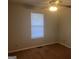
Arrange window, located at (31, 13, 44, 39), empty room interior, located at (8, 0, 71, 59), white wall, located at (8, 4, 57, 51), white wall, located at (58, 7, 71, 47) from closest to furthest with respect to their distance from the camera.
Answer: empty room interior, located at (8, 0, 71, 59) → white wall, located at (8, 4, 57, 51) → window, located at (31, 13, 44, 39) → white wall, located at (58, 7, 71, 47)

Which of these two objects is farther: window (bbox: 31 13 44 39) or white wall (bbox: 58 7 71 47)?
white wall (bbox: 58 7 71 47)

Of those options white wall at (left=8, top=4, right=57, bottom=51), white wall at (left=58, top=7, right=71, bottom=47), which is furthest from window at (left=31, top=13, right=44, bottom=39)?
white wall at (left=58, top=7, right=71, bottom=47)

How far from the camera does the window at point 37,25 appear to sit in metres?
5.67

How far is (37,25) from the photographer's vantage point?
593 cm

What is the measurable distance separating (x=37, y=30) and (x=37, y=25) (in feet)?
0.93

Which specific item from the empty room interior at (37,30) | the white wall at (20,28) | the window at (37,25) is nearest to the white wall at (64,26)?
the empty room interior at (37,30)

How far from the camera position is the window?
5.67 m

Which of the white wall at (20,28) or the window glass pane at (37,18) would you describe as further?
the window glass pane at (37,18)

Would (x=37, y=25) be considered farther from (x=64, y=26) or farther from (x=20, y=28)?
(x=64, y=26)

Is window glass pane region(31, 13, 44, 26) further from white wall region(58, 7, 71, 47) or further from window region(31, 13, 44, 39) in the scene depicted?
white wall region(58, 7, 71, 47)

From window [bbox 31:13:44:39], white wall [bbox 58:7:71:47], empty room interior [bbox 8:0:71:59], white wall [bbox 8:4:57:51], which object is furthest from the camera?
white wall [bbox 58:7:71:47]

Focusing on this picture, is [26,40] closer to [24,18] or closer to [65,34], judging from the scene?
[24,18]

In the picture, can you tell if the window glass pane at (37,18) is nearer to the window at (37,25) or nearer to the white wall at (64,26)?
the window at (37,25)
